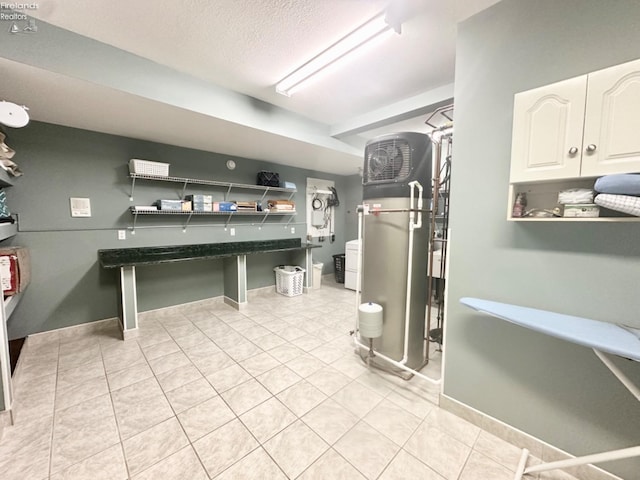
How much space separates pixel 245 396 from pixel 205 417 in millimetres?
292

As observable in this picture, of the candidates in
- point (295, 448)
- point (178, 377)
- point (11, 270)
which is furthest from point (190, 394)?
point (11, 270)

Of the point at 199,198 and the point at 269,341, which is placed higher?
the point at 199,198

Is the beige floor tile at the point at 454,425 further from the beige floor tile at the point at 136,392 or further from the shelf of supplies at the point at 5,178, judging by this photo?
the shelf of supplies at the point at 5,178

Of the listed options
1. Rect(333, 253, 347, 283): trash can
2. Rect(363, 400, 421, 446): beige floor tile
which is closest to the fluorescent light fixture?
Rect(363, 400, 421, 446): beige floor tile

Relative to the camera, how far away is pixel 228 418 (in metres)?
1.67

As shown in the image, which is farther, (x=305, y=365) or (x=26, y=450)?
(x=305, y=365)

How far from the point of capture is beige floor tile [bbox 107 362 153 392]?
78.4 inches

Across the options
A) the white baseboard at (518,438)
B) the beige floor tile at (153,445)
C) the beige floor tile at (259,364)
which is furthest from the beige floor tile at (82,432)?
the white baseboard at (518,438)

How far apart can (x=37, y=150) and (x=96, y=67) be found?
1473mm

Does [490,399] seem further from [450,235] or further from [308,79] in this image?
[308,79]

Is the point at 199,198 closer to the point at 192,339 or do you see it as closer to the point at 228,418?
the point at 192,339

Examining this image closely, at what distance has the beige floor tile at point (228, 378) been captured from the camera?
6.51 feet

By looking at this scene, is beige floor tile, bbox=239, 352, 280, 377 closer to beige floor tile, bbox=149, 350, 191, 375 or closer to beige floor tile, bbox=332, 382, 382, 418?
beige floor tile, bbox=149, 350, 191, 375

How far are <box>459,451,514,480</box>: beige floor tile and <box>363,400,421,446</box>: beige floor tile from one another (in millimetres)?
319
